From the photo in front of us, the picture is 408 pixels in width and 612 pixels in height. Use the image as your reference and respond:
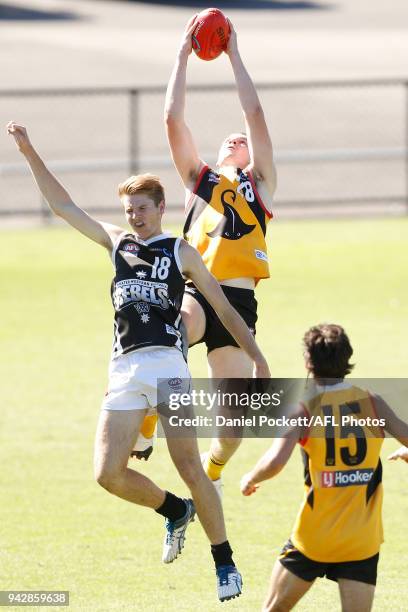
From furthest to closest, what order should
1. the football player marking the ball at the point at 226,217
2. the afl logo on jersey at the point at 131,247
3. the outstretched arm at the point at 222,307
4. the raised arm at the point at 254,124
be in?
the raised arm at the point at 254,124 < the football player marking the ball at the point at 226,217 < the afl logo on jersey at the point at 131,247 < the outstretched arm at the point at 222,307

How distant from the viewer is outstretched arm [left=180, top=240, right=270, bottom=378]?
6301mm

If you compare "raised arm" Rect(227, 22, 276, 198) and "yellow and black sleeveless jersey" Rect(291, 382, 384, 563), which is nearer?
"yellow and black sleeveless jersey" Rect(291, 382, 384, 563)

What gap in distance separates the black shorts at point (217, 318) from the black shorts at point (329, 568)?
2651 mm

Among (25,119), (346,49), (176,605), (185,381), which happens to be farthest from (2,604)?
(346,49)

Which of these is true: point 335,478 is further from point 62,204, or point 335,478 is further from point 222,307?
point 62,204

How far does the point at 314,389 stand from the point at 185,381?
1.33 metres

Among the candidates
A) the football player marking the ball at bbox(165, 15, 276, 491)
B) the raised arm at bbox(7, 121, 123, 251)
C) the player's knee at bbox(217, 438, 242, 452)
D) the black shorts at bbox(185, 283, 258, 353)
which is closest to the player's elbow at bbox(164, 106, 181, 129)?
the football player marking the ball at bbox(165, 15, 276, 491)

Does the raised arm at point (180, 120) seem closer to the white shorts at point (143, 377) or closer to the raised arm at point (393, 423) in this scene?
the white shorts at point (143, 377)

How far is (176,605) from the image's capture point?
6.33 meters

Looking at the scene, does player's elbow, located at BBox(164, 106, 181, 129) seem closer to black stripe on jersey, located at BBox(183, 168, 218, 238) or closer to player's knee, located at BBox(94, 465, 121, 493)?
black stripe on jersey, located at BBox(183, 168, 218, 238)

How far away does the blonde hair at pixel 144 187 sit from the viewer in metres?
6.37

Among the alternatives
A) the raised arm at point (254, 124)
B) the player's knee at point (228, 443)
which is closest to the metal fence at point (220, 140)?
the raised arm at point (254, 124)

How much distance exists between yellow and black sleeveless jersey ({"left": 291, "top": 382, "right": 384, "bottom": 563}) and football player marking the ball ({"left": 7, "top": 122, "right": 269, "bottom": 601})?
1.22 m

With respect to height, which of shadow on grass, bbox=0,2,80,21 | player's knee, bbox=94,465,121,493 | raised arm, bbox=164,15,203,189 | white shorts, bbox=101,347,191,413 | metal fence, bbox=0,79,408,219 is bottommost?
player's knee, bbox=94,465,121,493
